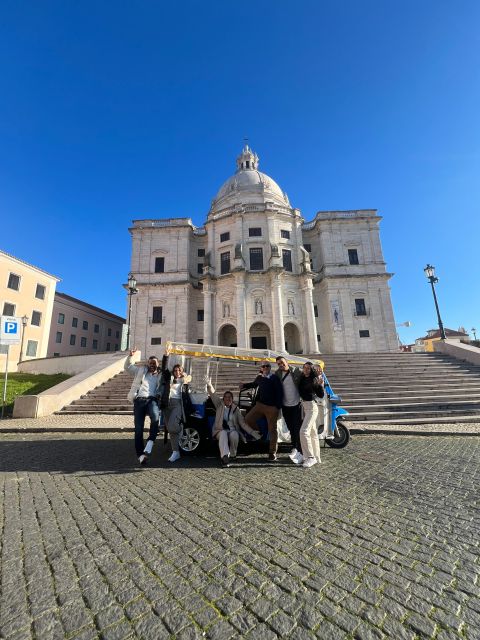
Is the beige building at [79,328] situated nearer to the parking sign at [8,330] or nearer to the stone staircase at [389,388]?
the parking sign at [8,330]

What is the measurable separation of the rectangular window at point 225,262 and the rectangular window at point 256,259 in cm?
275

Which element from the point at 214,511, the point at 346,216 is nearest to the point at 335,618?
the point at 214,511

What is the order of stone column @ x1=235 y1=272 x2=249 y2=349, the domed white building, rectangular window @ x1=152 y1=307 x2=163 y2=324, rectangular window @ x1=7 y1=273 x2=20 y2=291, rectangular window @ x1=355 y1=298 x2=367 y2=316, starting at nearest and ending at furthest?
stone column @ x1=235 y1=272 x2=249 y2=349 < rectangular window @ x1=7 y1=273 x2=20 y2=291 < the domed white building < rectangular window @ x1=355 y1=298 x2=367 y2=316 < rectangular window @ x1=152 y1=307 x2=163 y2=324

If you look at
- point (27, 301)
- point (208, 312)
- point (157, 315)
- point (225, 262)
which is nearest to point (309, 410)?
point (208, 312)

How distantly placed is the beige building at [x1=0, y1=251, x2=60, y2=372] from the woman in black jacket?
1234 inches

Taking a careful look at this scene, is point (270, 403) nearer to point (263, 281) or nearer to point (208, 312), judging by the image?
point (263, 281)

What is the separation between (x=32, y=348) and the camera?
1270 inches

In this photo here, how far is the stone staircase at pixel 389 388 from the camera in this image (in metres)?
11.0

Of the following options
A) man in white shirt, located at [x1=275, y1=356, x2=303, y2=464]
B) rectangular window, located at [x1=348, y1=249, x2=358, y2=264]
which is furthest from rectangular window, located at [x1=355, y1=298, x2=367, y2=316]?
man in white shirt, located at [x1=275, y1=356, x2=303, y2=464]

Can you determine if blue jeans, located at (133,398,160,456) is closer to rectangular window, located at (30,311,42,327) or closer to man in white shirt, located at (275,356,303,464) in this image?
man in white shirt, located at (275,356,303,464)

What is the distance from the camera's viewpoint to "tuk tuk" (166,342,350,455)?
6648 millimetres

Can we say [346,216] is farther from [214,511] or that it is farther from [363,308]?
[214,511]

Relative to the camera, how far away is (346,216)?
36438mm

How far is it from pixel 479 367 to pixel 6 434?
22.1 metres
